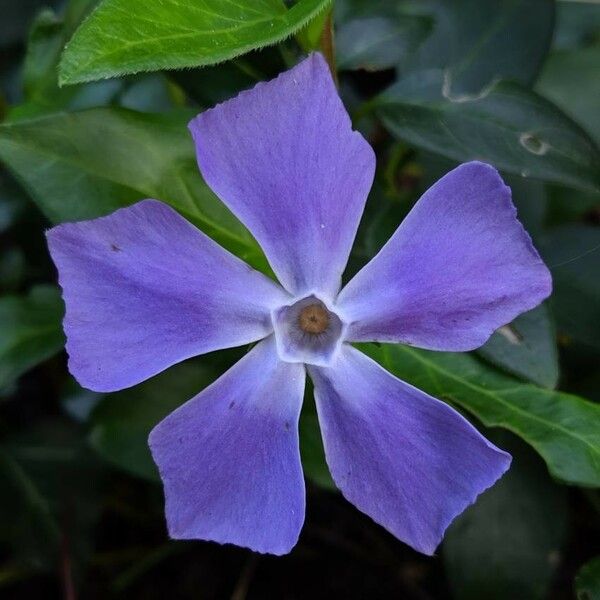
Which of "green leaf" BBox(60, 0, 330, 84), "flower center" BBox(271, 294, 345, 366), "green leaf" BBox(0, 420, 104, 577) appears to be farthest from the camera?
"green leaf" BBox(0, 420, 104, 577)

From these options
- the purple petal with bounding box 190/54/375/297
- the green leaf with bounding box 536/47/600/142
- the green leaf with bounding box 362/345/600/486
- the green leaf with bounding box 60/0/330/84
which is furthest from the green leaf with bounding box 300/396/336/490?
the green leaf with bounding box 536/47/600/142

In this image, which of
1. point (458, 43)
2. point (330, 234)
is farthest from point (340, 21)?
point (330, 234)

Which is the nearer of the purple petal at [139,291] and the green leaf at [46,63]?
the purple petal at [139,291]

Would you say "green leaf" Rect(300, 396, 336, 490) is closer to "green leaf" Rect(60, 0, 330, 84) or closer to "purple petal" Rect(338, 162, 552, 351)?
"purple petal" Rect(338, 162, 552, 351)

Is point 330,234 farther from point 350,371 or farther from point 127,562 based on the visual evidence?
point 127,562

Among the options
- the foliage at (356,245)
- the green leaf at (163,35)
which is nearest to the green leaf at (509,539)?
the foliage at (356,245)

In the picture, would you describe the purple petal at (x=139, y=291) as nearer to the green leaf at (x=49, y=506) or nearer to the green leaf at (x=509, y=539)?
the green leaf at (x=509, y=539)

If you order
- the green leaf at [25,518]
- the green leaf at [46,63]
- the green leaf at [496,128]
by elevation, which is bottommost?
the green leaf at [25,518]
